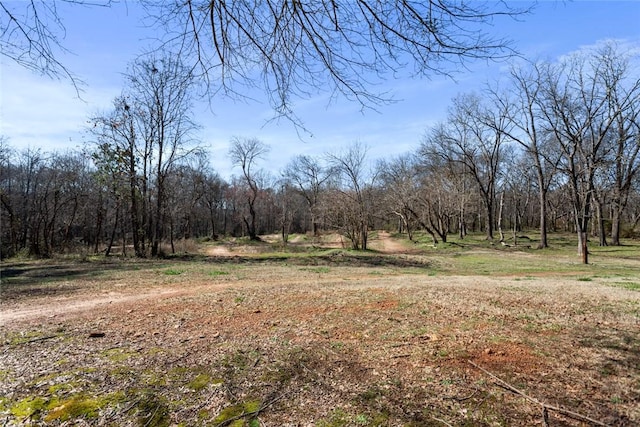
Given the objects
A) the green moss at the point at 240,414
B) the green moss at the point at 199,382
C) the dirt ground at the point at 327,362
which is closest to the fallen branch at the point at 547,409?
the dirt ground at the point at 327,362

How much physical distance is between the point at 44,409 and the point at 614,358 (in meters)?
5.17

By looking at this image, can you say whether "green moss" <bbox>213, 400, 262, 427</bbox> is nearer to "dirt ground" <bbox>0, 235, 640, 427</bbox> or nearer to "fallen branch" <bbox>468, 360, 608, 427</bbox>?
"dirt ground" <bbox>0, 235, 640, 427</bbox>

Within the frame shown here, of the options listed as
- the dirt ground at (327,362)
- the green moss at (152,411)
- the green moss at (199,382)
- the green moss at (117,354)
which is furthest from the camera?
the green moss at (117,354)

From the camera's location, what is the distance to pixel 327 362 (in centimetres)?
367

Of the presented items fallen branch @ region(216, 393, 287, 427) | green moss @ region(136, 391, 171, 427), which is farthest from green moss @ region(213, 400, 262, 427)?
green moss @ region(136, 391, 171, 427)

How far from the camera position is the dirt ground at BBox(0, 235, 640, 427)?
2.77 meters

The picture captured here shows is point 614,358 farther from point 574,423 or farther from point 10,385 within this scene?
point 10,385

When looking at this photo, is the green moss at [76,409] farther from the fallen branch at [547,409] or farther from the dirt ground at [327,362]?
the fallen branch at [547,409]

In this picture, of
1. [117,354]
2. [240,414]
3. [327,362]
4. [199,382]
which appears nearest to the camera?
[240,414]

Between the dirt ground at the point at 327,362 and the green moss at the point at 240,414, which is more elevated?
the dirt ground at the point at 327,362

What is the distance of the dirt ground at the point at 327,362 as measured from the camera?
277cm

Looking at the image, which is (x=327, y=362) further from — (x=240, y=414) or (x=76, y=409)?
(x=76, y=409)

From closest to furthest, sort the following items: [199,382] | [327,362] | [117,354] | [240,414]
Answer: [240,414] → [199,382] → [327,362] → [117,354]

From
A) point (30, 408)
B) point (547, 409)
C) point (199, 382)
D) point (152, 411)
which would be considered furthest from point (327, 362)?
point (30, 408)
